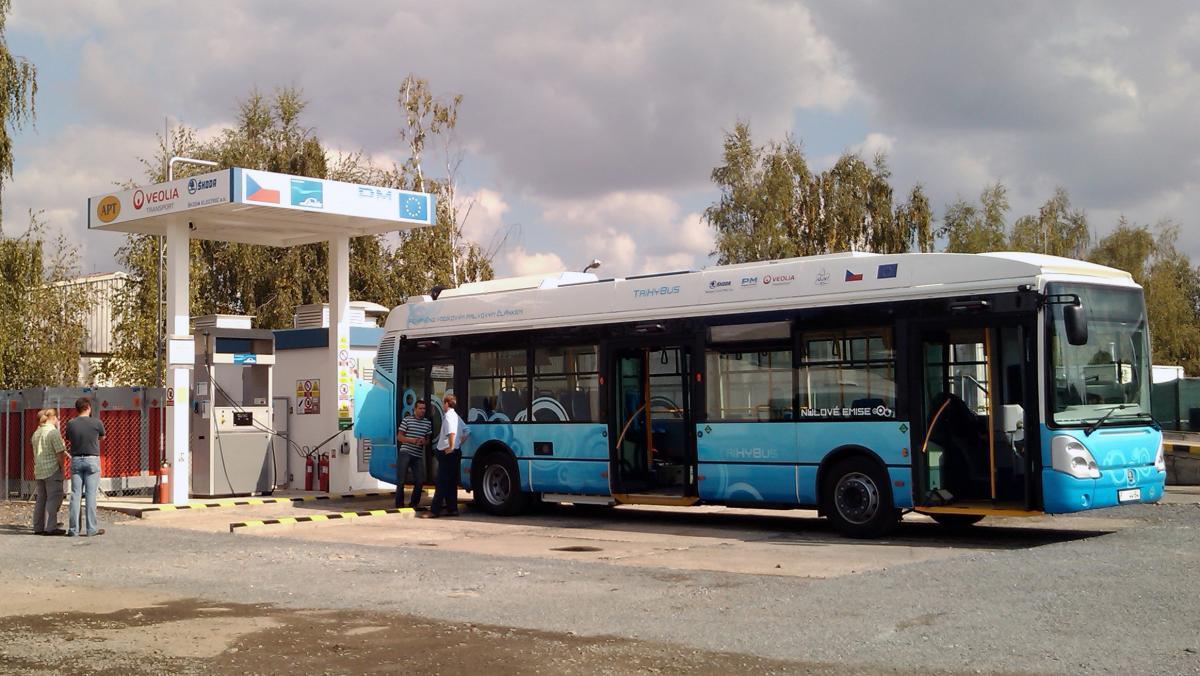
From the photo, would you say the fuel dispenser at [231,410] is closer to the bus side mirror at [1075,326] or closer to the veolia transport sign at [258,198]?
the veolia transport sign at [258,198]

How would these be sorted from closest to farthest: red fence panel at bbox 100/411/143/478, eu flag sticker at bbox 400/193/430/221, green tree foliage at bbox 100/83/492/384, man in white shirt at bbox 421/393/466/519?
man in white shirt at bbox 421/393/466/519
eu flag sticker at bbox 400/193/430/221
red fence panel at bbox 100/411/143/478
green tree foliage at bbox 100/83/492/384

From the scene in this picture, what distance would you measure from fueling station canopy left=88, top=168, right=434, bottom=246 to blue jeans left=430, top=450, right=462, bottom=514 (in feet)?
15.2

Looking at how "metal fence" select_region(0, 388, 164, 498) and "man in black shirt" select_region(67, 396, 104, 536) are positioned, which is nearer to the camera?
"man in black shirt" select_region(67, 396, 104, 536)

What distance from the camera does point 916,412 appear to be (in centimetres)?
1405

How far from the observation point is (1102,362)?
13617 mm

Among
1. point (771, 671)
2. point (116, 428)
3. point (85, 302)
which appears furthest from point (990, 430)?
point (85, 302)

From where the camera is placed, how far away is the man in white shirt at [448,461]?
1842 centimetres

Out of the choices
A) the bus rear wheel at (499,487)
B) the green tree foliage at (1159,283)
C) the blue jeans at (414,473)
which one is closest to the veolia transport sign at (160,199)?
the blue jeans at (414,473)

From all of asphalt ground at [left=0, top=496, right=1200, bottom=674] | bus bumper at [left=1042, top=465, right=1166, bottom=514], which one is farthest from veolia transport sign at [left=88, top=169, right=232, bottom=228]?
bus bumper at [left=1042, top=465, right=1166, bottom=514]

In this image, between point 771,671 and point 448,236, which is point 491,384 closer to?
point 771,671

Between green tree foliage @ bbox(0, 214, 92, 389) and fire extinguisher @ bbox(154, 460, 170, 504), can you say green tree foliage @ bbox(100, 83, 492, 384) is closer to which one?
green tree foliage @ bbox(0, 214, 92, 389)

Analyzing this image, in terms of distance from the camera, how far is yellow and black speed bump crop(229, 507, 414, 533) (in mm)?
16766

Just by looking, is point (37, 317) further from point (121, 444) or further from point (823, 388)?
point (823, 388)

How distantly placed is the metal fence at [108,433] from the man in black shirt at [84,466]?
5197 millimetres
